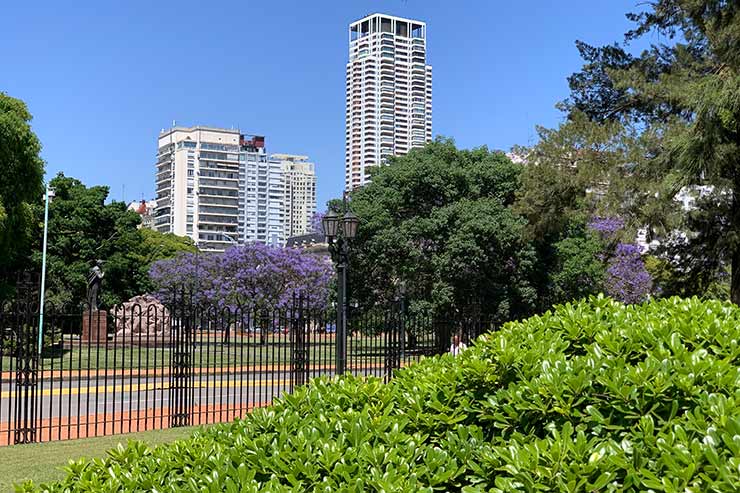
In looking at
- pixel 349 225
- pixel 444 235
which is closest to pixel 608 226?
pixel 444 235

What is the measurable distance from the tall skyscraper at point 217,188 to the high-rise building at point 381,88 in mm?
23581

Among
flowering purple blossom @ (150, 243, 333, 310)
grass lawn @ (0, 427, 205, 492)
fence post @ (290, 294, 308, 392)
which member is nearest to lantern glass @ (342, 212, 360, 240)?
fence post @ (290, 294, 308, 392)

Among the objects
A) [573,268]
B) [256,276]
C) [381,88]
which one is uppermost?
[381,88]

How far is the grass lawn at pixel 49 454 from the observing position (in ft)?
26.7

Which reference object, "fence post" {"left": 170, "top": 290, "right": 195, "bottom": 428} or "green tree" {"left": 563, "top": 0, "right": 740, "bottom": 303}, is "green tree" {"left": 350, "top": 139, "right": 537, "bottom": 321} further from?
"fence post" {"left": 170, "top": 290, "right": 195, "bottom": 428}

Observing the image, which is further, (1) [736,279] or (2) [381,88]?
(2) [381,88]

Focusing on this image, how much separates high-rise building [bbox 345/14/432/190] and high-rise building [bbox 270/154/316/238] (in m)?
34.8

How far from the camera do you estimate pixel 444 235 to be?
→ 28609 millimetres

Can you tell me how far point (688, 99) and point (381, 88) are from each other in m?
131

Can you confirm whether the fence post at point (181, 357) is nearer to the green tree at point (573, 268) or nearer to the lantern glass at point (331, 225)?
the lantern glass at point (331, 225)

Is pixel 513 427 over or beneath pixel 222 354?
over

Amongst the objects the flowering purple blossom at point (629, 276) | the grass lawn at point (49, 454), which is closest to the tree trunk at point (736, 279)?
the grass lawn at point (49, 454)

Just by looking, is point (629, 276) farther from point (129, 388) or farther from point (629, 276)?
point (129, 388)

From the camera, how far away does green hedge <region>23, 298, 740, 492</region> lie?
2311 mm
